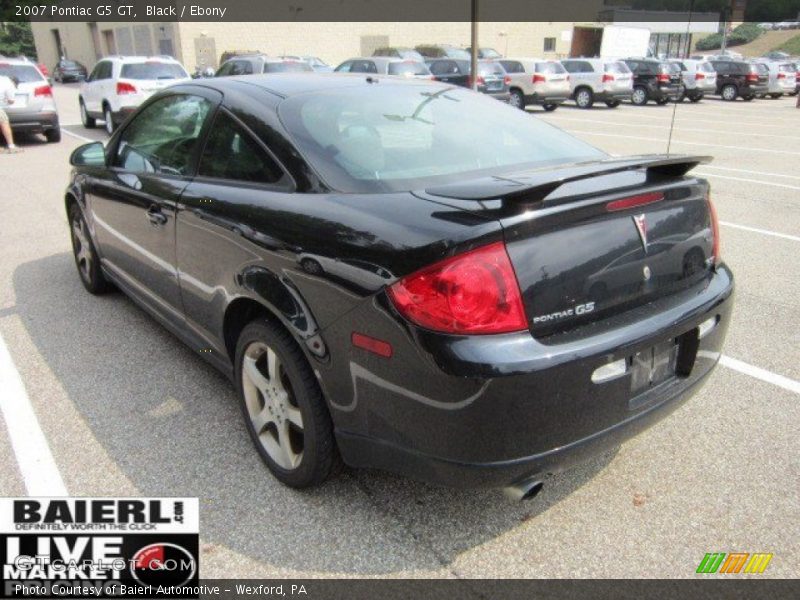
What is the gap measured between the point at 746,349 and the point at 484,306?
2.79 metres

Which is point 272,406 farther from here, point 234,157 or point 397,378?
point 234,157

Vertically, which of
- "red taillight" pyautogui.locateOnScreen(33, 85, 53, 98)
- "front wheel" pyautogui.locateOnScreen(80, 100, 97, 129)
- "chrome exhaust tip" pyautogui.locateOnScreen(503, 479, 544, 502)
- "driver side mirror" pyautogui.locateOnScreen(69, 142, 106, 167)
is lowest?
"front wheel" pyautogui.locateOnScreen(80, 100, 97, 129)

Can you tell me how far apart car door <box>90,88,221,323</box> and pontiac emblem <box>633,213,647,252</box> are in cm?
207

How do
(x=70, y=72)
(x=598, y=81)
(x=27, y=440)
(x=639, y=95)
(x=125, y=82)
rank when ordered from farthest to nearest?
(x=70, y=72), (x=639, y=95), (x=598, y=81), (x=125, y=82), (x=27, y=440)

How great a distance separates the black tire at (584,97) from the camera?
24297 mm

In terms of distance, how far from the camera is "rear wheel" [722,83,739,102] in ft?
94.8

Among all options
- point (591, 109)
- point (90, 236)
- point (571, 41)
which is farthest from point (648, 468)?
point (571, 41)

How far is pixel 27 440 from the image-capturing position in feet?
10.6

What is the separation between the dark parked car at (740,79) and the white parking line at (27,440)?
31252 mm

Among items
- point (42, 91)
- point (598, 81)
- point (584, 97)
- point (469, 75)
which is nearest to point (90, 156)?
point (42, 91)

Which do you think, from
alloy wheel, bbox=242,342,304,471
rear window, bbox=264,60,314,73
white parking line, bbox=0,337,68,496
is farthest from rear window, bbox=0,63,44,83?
alloy wheel, bbox=242,342,304,471

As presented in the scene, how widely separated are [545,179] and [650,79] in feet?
84.8

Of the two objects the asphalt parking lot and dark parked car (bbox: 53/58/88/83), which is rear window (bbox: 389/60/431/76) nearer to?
the asphalt parking lot

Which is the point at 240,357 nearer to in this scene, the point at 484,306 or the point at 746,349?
the point at 484,306
